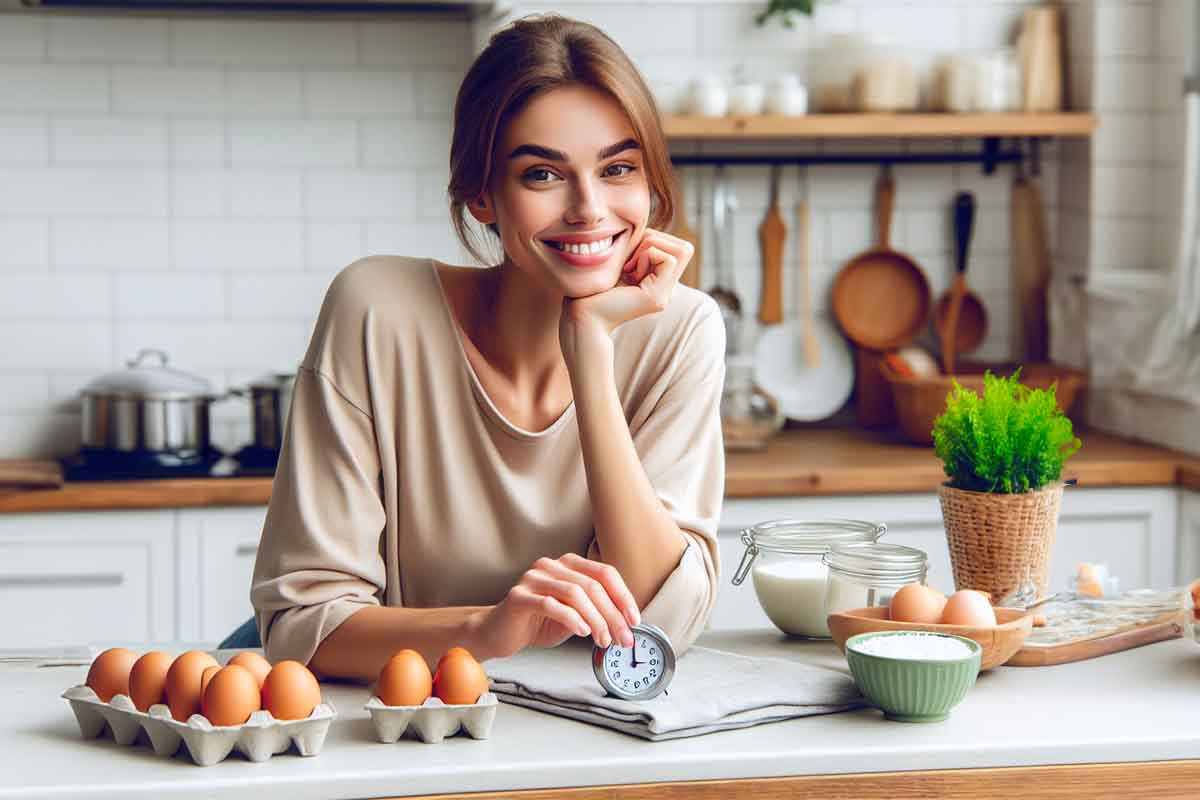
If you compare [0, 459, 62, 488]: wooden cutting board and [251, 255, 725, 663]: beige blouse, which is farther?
[0, 459, 62, 488]: wooden cutting board

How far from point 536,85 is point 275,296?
2118 millimetres

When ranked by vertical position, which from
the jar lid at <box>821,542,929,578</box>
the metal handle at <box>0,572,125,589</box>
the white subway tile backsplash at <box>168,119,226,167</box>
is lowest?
the metal handle at <box>0,572,125,589</box>

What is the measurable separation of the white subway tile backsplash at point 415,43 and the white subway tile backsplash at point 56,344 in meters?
0.93

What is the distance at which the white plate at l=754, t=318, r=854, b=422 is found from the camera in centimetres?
414

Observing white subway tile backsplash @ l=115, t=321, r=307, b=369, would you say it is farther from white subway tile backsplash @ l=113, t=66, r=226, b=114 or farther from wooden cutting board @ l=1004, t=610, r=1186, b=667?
wooden cutting board @ l=1004, t=610, r=1186, b=667

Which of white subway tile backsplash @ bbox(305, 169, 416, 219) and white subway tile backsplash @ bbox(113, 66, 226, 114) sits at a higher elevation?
white subway tile backsplash @ bbox(113, 66, 226, 114)

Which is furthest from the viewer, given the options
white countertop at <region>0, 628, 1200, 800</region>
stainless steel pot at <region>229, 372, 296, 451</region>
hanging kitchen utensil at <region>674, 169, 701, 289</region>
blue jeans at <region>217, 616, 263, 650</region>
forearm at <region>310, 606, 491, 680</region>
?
hanging kitchen utensil at <region>674, 169, 701, 289</region>

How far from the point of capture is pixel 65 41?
3.79 m

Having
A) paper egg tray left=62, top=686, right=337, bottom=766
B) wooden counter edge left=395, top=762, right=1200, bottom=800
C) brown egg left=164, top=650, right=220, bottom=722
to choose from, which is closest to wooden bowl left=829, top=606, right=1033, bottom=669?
wooden counter edge left=395, top=762, right=1200, bottom=800

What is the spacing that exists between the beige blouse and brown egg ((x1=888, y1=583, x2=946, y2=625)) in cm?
23

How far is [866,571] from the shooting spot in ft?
6.30

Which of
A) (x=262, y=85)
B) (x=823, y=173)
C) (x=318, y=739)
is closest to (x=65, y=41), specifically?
(x=262, y=85)

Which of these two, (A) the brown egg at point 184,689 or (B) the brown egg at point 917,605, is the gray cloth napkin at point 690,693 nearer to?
(B) the brown egg at point 917,605

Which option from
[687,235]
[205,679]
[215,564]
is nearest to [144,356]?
[215,564]
